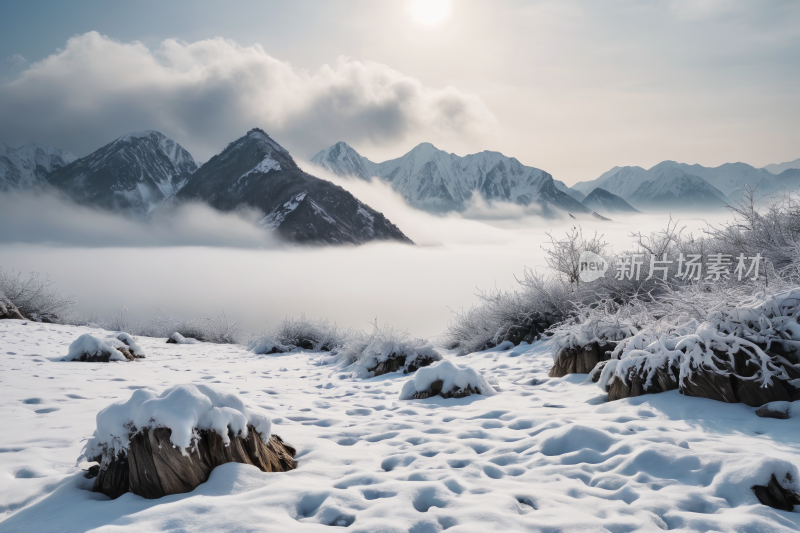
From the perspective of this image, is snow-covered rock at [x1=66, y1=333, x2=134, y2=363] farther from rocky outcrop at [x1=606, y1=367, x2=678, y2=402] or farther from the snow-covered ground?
rocky outcrop at [x1=606, y1=367, x2=678, y2=402]

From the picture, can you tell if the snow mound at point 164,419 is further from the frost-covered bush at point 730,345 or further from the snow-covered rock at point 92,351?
the snow-covered rock at point 92,351

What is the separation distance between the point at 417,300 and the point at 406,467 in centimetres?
11979

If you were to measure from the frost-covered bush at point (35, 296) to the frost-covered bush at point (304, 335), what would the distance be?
34.1 feet

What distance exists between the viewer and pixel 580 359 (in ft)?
21.8

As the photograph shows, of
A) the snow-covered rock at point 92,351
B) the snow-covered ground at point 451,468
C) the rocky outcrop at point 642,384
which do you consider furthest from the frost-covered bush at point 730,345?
the snow-covered rock at point 92,351

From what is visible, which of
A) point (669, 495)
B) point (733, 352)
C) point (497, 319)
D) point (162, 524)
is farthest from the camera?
point (497, 319)

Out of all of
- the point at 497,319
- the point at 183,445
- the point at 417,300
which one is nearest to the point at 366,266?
the point at 417,300

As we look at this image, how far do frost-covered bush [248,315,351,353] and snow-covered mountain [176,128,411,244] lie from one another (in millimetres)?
104140

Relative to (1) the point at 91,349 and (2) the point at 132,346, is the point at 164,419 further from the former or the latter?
(2) the point at 132,346

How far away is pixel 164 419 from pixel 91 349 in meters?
7.30

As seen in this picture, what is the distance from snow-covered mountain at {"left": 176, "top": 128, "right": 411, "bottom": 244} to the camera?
122750 millimetres

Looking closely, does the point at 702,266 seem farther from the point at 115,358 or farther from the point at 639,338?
the point at 115,358

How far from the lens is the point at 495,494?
2.72 meters

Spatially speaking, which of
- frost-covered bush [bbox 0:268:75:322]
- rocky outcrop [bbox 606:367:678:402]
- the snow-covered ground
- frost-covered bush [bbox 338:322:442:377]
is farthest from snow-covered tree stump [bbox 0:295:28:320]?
rocky outcrop [bbox 606:367:678:402]
